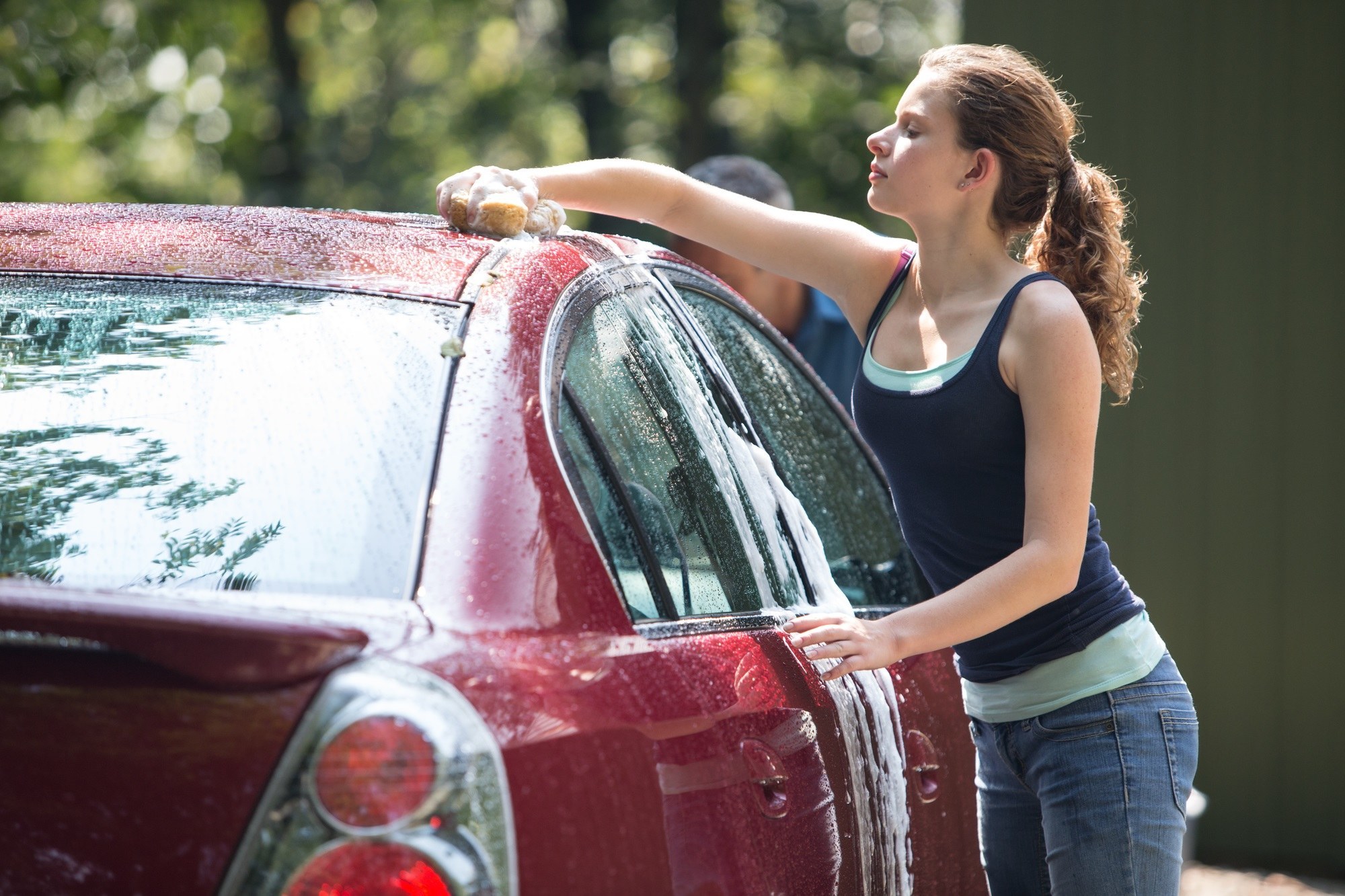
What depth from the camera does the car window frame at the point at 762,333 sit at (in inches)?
96.4

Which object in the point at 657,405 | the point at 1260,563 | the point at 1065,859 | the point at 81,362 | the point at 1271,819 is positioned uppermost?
the point at 81,362

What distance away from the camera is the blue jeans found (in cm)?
211

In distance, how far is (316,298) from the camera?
1781 millimetres

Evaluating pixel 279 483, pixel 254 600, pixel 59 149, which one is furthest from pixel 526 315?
pixel 59 149

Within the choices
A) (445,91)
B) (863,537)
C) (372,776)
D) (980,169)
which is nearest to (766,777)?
(372,776)

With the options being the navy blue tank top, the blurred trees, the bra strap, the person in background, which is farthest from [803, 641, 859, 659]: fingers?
the blurred trees

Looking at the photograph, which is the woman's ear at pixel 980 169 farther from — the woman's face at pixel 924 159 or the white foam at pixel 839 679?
the white foam at pixel 839 679

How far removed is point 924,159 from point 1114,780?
3.28 ft

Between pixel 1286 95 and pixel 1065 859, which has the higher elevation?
pixel 1286 95

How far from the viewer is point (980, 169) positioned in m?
2.30

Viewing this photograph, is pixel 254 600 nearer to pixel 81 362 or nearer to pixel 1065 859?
pixel 81 362

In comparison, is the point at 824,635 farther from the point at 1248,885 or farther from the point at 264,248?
the point at 1248,885

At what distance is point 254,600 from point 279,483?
0.17 meters

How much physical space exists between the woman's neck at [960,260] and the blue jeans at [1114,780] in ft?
2.17
